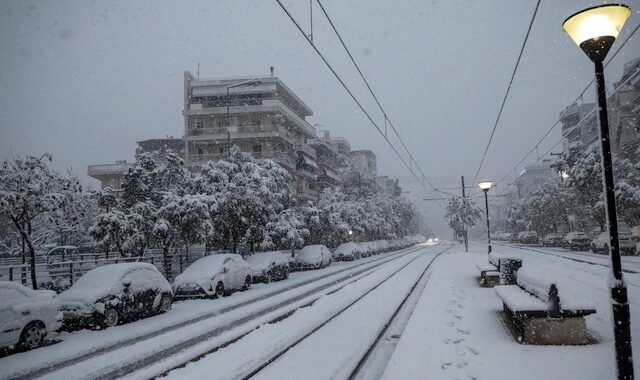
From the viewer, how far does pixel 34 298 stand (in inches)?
368

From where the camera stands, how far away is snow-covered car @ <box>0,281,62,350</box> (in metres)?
8.45

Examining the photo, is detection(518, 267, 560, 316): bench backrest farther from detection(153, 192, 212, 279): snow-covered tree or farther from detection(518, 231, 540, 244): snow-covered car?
detection(518, 231, 540, 244): snow-covered car

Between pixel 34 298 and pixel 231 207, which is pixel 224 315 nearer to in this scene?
pixel 34 298

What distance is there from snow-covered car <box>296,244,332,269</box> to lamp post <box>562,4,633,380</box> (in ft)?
85.0

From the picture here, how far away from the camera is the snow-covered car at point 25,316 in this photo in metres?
8.45

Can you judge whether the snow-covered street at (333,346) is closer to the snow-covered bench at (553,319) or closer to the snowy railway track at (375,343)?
the snowy railway track at (375,343)

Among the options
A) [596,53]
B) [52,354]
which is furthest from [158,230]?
[596,53]

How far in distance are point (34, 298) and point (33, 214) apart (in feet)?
26.9

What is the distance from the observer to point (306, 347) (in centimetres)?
757

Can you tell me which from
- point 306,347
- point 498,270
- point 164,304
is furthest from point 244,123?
point 306,347

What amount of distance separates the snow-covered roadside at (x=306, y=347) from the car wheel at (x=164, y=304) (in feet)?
13.7

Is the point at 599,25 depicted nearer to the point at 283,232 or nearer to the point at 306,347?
the point at 306,347

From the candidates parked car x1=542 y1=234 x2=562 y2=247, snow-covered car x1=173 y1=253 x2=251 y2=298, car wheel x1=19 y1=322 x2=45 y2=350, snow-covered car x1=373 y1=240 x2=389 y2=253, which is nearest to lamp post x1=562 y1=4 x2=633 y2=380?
car wheel x1=19 y1=322 x2=45 y2=350

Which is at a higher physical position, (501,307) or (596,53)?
(596,53)
